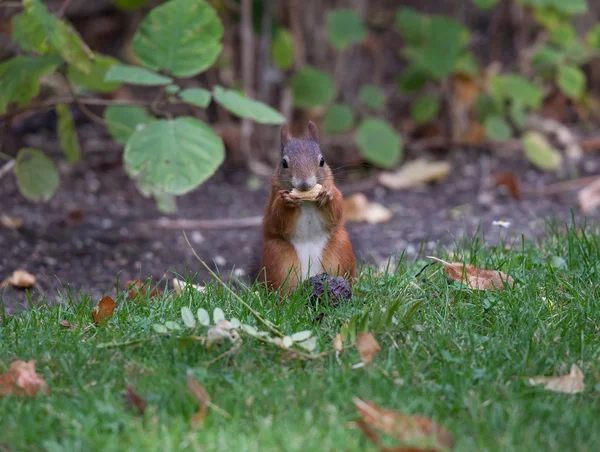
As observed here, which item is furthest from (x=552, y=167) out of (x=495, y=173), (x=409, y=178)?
(x=409, y=178)

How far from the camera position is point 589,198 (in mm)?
5121

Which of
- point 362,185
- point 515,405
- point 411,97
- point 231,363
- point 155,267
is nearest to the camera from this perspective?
point 515,405

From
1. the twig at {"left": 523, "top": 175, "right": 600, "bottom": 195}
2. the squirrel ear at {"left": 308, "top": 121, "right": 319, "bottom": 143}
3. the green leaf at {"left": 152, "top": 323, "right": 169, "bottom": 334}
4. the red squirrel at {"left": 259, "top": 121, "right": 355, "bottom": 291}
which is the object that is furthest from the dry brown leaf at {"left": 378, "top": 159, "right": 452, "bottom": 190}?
the green leaf at {"left": 152, "top": 323, "right": 169, "bottom": 334}

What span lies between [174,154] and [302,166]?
2.07ft

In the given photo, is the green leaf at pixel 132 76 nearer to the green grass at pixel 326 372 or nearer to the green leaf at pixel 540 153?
the green grass at pixel 326 372

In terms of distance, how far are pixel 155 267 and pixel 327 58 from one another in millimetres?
2630

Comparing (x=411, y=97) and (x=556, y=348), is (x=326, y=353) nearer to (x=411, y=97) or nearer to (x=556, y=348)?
(x=556, y=348)

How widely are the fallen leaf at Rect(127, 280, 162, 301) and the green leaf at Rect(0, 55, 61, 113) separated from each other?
118 cm

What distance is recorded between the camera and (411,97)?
21.7 ft

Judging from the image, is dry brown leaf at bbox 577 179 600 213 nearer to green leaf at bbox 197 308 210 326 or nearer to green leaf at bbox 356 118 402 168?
green leaf at bbox 356 118 402 168

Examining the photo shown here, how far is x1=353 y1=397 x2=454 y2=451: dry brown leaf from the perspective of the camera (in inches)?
74.3

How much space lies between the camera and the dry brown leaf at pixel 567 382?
7.18ft

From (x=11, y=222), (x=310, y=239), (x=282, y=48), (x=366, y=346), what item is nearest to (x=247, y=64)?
(x=282, y=48)

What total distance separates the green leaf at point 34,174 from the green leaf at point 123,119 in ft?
1.16
